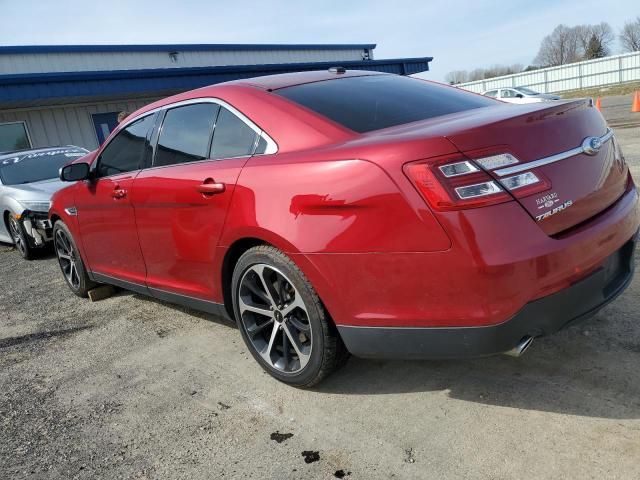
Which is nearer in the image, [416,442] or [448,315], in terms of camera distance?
[448,315]

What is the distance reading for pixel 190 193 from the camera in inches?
122

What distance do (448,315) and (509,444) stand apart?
598 millimetres

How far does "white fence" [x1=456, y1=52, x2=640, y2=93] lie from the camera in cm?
4103

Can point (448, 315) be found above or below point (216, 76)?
below

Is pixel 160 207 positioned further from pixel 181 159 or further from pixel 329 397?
pixel 329 397

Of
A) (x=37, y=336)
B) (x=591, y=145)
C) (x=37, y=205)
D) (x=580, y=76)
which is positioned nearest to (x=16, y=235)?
(x=37, y=205)

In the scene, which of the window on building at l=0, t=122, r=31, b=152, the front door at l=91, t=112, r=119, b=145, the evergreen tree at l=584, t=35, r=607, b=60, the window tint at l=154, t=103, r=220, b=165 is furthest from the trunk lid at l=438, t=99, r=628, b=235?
the evergreen tree at l=584, t=35, r=607, b=60

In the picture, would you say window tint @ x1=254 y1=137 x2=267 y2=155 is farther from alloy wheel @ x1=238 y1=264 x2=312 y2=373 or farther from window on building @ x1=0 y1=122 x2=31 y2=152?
window on building @ x1=0 y1=122 x2=31 y2=152

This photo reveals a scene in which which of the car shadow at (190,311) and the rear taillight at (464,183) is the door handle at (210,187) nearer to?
the car shadow at (190,311)

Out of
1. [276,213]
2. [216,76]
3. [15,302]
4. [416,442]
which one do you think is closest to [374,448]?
[416,442]

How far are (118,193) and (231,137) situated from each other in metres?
1.25

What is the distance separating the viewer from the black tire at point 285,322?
8.48 ft

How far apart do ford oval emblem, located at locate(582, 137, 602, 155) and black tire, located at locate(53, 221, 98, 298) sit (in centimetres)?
406

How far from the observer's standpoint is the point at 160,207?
3357mm
